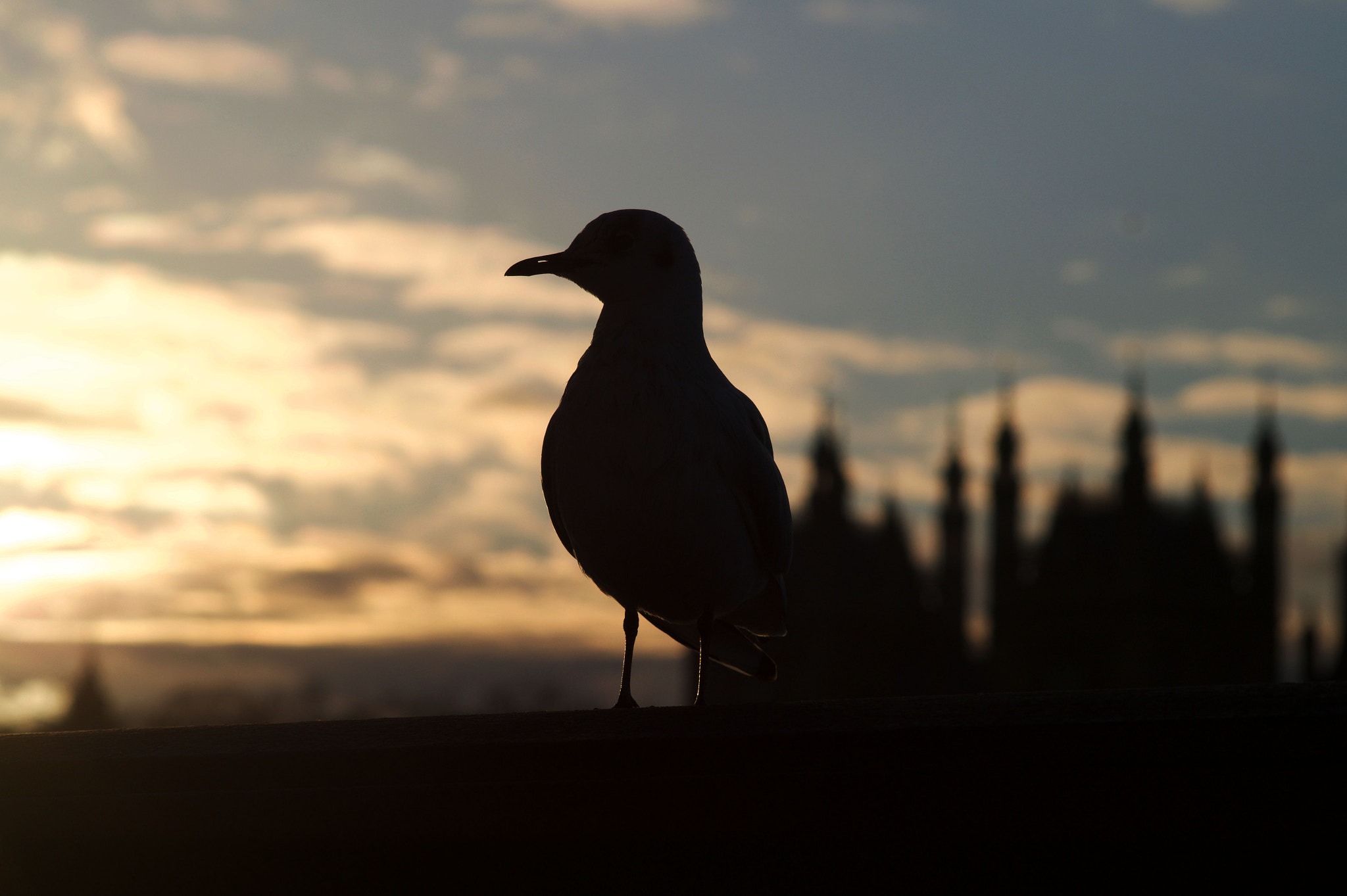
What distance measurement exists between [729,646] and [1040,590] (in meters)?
69.8

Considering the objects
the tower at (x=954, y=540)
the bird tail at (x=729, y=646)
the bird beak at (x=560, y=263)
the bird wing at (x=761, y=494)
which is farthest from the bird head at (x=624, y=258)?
the tower at (x=954, y=540)

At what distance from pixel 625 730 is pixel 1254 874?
4.30 ft

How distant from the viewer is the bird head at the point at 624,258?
4.66 m

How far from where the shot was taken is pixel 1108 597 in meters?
69.9

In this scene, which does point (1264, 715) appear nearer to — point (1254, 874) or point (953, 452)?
point (1254, 874)

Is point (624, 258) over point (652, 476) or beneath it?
over

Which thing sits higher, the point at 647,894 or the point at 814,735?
the point at 814,735

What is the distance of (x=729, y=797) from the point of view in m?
2.71

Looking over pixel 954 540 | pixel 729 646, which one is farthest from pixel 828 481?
pixel 729 646

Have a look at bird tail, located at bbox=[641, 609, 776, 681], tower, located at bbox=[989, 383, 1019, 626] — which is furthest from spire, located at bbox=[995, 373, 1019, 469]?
bird tail, located at bbox=[641, 609, 776, 681]

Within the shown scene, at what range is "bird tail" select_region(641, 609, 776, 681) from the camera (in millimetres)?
5320

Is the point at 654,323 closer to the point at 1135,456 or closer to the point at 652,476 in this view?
the point at 652,476

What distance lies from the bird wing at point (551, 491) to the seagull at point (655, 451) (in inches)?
0.8

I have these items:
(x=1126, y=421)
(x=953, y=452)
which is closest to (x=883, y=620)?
(x=953, y=452)
